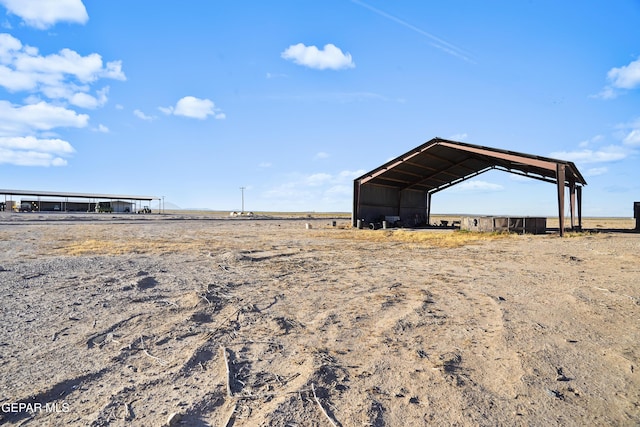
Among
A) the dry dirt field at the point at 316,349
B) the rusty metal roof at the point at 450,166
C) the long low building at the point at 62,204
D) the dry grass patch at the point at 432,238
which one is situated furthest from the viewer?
the long low building at the point at 62,204

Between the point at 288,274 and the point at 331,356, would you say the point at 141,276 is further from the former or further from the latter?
the point at 331,356

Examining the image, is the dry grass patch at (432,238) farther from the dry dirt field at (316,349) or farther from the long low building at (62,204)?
the long low building at (62,204)

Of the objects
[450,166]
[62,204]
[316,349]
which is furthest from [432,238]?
[62,204]

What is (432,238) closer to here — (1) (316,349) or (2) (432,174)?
(2) (432,174)

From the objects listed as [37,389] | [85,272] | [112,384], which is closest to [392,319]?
[112,384]

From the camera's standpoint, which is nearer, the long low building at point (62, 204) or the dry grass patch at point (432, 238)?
the dry grass patch at point (432, 238)

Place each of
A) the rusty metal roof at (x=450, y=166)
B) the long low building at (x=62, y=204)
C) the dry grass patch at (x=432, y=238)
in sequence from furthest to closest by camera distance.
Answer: the long low building at (x=62, y=204) → the rusty metal roof at (x=450, y=166) → the dry grass patch at (x=432, y=238)

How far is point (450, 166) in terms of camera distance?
34.1 meters

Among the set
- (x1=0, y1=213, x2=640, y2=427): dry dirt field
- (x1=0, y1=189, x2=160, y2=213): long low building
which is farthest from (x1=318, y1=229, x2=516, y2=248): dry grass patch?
(x1=0, y1=189, x2=160, y2=213): long low building

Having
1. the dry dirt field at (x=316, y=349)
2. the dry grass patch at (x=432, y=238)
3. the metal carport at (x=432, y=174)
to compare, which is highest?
the metal carport at (x=432, y=174)

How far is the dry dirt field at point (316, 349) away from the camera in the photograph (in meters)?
3.60

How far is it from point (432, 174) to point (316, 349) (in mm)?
32976

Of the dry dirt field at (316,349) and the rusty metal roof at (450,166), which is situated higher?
the rusty metal roof at (450,166)

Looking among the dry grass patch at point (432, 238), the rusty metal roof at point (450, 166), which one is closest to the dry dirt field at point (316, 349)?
the dry grass patch at point (432, 238)
